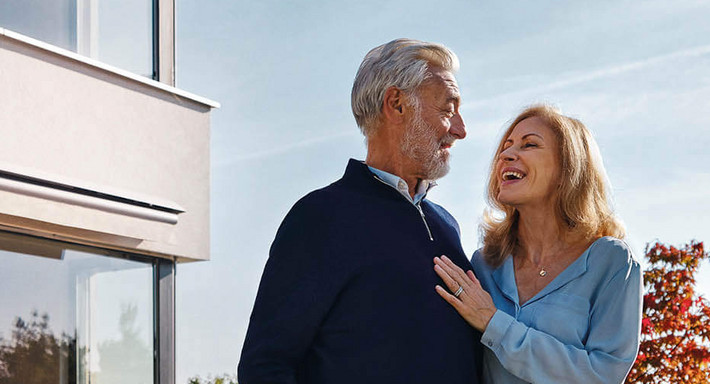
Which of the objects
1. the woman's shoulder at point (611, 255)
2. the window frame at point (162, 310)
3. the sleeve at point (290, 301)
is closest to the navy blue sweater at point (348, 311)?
the sleeve at point (290, 301)

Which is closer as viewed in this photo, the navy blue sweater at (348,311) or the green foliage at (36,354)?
the navy blue sweater at (348,311)

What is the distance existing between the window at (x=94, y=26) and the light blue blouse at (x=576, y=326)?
4132mm

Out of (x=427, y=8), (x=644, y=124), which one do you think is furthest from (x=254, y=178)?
(x=644, y=124)

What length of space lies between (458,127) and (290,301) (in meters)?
0.94

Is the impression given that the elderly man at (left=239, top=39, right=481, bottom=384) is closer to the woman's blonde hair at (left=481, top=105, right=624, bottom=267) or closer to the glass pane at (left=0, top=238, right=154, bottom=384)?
the woman's blonde hair at (left=481, top=105, right=624, bottom=267)

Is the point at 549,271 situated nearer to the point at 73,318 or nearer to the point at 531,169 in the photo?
the point at 531,169

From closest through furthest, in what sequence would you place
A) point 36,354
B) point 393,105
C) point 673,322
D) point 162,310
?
1. point 393,105
2. point 36,354
3. point 162,310
4. point 673,322

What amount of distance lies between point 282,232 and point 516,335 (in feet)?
2.68

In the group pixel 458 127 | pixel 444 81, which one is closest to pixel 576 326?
pixel 458 127

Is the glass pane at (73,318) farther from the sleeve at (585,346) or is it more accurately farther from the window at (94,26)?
the sleeve at (585,346)

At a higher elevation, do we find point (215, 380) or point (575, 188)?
point (575, 188)

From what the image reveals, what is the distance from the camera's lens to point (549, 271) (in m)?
3.65

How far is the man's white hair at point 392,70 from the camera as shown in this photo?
3617 millimetres

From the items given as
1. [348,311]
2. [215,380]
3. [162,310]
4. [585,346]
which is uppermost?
[162,310]
